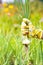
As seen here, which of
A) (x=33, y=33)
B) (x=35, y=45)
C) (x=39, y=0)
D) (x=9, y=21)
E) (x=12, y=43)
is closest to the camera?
(x=33, y=33)

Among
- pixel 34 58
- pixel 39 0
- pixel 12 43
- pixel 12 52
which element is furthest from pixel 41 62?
pixel 39 0

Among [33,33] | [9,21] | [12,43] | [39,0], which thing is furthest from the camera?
[39,0]

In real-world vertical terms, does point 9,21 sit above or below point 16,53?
above

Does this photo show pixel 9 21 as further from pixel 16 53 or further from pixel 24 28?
pixel 24 28

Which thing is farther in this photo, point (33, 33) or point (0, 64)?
point (0, 64)

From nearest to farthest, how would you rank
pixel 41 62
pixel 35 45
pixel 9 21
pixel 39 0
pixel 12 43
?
1. pixel 41 62
2. pixel 35 45
3. pixel 12 43
4. pixel 9 21
5. pixel 39 0

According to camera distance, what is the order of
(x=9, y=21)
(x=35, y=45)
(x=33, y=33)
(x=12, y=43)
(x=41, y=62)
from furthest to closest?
(x=9, y=21) < (x=12, y=43) < (x=35, y=45) < (x=41, y=62) < (x=33, y=33)

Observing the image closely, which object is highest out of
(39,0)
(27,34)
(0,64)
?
(39,0)

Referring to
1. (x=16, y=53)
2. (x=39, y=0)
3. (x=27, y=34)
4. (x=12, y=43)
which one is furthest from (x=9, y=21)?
(x=39, y=0)

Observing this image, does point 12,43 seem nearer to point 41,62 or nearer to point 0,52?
point 0,52
